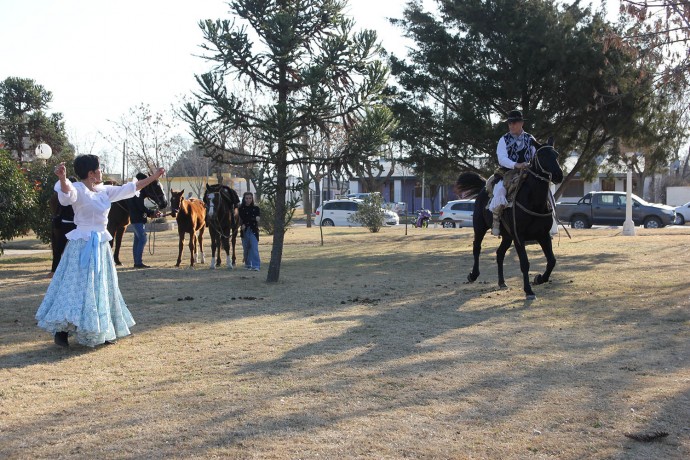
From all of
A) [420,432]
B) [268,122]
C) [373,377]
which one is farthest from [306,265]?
[420,432]

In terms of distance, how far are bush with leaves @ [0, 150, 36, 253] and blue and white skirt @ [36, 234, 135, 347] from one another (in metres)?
9.77

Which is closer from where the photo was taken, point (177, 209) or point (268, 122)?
point (268, 122)

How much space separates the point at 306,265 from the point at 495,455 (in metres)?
12.4

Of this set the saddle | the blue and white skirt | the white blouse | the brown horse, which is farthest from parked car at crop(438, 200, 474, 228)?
the blue and white skirt

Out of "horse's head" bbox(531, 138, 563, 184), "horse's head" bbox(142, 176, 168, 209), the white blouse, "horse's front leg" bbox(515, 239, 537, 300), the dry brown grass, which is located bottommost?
the dry brown grass

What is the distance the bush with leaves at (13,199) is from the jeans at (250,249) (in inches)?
206

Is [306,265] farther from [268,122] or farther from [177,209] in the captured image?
[268,122]

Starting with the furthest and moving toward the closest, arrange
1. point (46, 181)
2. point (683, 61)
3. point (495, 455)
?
1. point (46, 181)
2. point (683, 61)
3. point (495, 455)

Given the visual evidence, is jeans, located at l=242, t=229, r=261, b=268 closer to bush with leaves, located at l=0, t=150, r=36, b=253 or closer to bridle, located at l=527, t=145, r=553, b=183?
bush with leaves, located at l=0, t=150, r=36, b=253

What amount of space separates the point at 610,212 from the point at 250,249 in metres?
23.9

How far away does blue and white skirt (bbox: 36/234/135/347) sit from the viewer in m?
7.11

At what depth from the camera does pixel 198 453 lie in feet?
14.5

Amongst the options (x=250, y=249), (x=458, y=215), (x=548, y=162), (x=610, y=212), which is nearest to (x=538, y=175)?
(x=548, y=162)

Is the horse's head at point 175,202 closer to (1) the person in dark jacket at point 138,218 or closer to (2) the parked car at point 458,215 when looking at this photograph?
(1) the person in dark jacket at point 138,218
